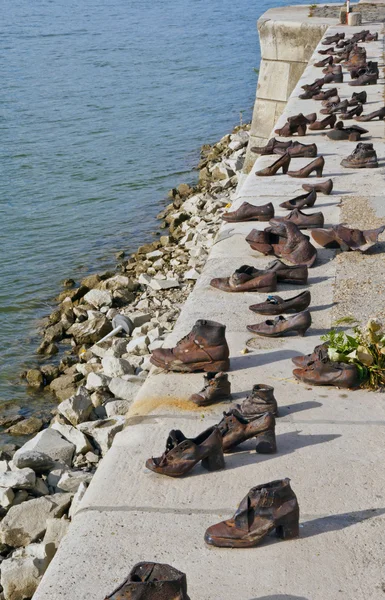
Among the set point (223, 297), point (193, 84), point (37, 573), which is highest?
point (223, 297)

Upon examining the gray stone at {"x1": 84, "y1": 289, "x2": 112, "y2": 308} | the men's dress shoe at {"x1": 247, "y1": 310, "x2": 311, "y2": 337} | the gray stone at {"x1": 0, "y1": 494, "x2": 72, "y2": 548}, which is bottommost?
the gray stone at {"x1": 84, "y1": 289, "x2": 112, "y2": 308}

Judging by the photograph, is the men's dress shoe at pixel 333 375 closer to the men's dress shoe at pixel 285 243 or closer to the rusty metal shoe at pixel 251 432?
the rusty metal shoe at pixel 251 432

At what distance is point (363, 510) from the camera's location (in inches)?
124

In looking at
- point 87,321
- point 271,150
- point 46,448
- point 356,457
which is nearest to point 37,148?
point 87,321

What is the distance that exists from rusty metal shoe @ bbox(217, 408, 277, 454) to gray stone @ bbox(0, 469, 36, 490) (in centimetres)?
228

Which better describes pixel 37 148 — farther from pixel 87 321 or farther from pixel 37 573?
pixel 37 573

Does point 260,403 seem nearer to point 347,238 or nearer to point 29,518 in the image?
point 29,518

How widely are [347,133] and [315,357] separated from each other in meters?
4.79

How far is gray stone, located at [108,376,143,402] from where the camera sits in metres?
6.99

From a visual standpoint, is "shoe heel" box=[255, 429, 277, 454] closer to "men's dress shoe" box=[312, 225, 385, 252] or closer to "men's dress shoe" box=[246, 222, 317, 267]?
"men's dress shoe" box=[246, 222, 317, 267]

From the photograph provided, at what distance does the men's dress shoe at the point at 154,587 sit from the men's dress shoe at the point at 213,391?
1.36 metres

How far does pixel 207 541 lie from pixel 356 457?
799mm

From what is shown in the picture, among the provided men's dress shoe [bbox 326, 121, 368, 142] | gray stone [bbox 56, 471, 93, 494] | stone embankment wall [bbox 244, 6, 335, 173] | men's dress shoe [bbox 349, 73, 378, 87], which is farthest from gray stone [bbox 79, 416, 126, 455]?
stone embankment wall [bbox 244, 6, 335, 173]

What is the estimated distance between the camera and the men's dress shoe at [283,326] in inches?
179
